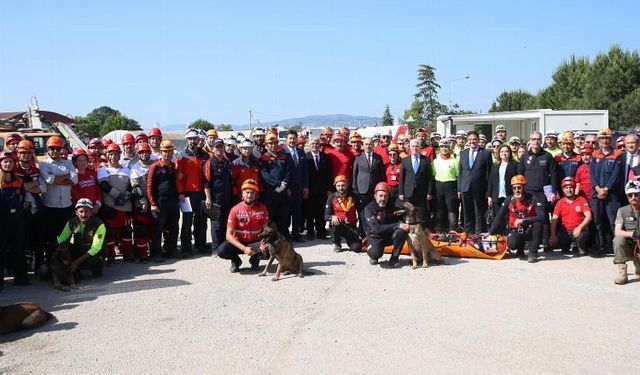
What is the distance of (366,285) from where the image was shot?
695 cm

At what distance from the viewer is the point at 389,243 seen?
8.16 metres

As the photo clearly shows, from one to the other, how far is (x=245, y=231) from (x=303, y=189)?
236cm

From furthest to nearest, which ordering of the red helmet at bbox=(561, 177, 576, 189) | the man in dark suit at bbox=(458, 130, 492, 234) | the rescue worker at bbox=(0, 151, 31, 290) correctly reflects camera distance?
the man in dark suit at bbox=(458, 130, 492, 234)
the red helmet at bbox=(561, 177, 576, 189)
the rescue worker at bbox=(0, 151, 31, 290)

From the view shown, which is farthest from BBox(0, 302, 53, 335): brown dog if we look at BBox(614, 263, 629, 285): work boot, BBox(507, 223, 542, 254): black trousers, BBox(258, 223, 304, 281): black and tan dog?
BBox(614, 263, 629, 285): work boot

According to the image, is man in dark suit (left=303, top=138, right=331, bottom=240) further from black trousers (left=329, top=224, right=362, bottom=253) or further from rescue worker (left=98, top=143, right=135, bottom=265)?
rescue worker (left=98, top=143, right=135, bottom=265)

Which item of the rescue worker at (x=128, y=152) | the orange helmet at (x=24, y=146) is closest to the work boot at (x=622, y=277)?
the rescue worker at (x=128, y=152)

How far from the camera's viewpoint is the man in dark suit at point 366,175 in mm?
9477

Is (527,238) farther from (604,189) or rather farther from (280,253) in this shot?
(280,253)

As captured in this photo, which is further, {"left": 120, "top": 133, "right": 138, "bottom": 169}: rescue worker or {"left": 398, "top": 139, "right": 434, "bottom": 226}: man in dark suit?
{"left": 398, "top": 139, "right": 434, "bottom": 226}: man in dark suit

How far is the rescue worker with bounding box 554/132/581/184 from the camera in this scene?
9000 mm

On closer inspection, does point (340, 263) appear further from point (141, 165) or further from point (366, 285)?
point (141, 165)

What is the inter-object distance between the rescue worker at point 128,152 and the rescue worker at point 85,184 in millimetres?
616

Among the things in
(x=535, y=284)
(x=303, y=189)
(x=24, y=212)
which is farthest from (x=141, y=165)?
(x=535, y=284)

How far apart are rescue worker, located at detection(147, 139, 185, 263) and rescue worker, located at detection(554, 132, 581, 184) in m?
6.05
